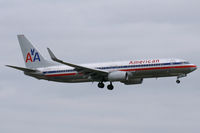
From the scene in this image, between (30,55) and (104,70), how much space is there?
548 inches

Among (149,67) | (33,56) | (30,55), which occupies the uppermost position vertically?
(30,55)

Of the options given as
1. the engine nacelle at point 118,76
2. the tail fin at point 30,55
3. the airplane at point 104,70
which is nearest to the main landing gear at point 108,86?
the airplane at point 104,70

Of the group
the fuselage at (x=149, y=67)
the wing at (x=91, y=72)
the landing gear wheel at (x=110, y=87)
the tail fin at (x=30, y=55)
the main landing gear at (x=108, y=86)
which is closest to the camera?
the fuselage at (x=149, y=67)

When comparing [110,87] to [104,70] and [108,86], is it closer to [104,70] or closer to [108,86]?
[108,86]

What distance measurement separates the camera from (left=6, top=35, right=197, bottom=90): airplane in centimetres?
8156

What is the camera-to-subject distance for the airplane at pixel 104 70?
8156 centimetres

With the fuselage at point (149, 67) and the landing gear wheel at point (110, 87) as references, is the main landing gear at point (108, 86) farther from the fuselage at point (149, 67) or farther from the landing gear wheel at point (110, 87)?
the fuselage at point (149, 67)

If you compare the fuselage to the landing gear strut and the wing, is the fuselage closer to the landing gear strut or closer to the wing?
the wing

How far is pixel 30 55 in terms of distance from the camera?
9125 centimetres

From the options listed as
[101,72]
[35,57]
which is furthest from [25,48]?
[101,72]

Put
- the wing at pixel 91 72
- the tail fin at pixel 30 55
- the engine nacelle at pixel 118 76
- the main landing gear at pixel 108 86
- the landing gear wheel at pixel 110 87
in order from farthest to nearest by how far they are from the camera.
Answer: the tail fin at pixel 30 55 < the landing gear wheel at pixel 110 87 < the main landing gear at pixel 108 86 < the wing at pixel 91 72 < the engine nacelle at pixel 118 76

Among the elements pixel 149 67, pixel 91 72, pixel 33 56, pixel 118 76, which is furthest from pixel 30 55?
pixel 149 67

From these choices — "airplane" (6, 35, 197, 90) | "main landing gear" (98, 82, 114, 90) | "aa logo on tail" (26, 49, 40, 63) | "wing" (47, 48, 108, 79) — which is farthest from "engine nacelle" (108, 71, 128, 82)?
"aa logo on tail" (26, 49, 40, 63)

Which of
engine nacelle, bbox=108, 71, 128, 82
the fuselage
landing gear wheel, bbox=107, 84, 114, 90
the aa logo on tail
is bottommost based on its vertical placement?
landing gear wheel, bbox=107, 84, 114, 90
